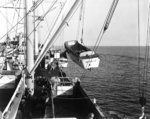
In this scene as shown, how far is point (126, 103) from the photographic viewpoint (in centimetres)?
3491

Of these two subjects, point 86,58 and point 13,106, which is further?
point 86,58

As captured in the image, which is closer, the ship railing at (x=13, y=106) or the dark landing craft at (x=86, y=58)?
the ship railing at (x=13, y=106)

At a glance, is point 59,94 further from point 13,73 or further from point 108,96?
point 108,96

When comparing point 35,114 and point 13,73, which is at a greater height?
point 13,73

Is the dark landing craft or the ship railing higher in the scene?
the dark landing craft

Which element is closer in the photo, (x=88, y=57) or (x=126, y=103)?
(x=88, y=57)

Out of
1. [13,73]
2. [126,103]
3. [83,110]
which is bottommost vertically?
A: [126,103]

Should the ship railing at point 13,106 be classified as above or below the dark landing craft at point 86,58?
below

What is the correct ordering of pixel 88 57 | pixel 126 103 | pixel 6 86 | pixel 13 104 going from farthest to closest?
pixel 126 103 → pixel 6 86 → pixel 88 57 → pixel 13 104

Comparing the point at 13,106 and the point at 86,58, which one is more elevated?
the point at 86,58

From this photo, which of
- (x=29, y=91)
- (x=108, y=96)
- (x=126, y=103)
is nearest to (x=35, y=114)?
(x=29, y=91)

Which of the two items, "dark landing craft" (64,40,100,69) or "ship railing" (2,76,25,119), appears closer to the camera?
"ship railing" (2,76,25,119)

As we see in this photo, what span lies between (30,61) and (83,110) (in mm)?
4792

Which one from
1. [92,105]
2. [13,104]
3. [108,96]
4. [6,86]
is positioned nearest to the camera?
[13,104]
